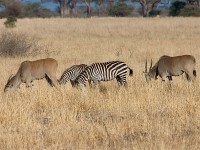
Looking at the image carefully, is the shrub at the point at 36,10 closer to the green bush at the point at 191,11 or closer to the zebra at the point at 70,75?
the green bush at the point at 191,11

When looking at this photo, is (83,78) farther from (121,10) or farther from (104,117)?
(121,10)

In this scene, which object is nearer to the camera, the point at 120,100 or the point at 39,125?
the point at 39,125

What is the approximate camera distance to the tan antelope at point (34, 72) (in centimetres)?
1324

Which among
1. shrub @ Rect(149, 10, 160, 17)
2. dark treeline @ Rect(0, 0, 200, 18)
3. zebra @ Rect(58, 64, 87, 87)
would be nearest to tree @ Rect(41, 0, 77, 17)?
dark treeline @ Rect(0, 0, 200, 18)

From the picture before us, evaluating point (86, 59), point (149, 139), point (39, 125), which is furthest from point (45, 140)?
point (86, 59)

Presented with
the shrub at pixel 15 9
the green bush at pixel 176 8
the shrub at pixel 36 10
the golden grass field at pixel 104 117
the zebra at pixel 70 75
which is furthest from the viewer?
the shrub at pixel 36 10

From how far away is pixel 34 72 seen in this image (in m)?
13.4

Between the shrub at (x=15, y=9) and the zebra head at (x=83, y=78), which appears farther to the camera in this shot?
the shrub at (x=15, y=9)

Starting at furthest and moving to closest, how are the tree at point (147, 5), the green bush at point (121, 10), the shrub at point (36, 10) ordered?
the shrub at point (36, 10)
the green bush at point (121, 10)
the tree at point (147, 5)

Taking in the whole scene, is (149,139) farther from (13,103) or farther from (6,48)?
(6,48)

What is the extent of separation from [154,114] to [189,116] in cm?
64

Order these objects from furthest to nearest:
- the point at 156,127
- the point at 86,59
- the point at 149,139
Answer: the point at 86,59
the point at 156,127
the point at 149,139

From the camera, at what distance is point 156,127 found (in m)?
8.09

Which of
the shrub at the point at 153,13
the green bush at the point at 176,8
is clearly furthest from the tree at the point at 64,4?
the green bush at the point at 176,8
